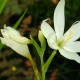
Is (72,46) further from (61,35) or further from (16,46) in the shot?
(16,46)

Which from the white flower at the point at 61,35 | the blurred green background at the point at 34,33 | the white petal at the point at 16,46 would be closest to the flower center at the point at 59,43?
the white flower at the point at 61,35

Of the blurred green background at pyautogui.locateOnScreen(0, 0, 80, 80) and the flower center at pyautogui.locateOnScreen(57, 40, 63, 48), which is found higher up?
the flower center at pyautogui.locateOnScreen(57, 40, 63, 48)

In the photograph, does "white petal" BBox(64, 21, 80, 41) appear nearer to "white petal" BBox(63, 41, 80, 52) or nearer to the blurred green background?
"white petal" BBox(63, 41, 80, 52)

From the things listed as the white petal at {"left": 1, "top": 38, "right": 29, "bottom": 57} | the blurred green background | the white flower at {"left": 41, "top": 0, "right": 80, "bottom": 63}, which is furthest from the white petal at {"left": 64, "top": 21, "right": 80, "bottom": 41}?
the blurred green background

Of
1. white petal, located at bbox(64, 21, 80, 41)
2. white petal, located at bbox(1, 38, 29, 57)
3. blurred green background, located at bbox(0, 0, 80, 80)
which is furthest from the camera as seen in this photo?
blurred green background, located at bbox(0, 0, 80, 80)

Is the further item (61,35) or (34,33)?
(34,33)

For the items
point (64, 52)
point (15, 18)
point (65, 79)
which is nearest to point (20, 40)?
point (64, 52)

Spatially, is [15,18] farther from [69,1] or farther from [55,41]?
[55,41]

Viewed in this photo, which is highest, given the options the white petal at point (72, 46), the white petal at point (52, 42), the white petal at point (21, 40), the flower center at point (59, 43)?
the white petal at point (21, 40)

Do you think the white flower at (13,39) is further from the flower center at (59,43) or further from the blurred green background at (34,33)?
the blurred green background at (34,33)

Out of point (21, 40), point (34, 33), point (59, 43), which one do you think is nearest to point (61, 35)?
point (59, 43)

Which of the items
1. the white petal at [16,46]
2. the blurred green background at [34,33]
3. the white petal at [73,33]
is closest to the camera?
the white petal at [16,46]
